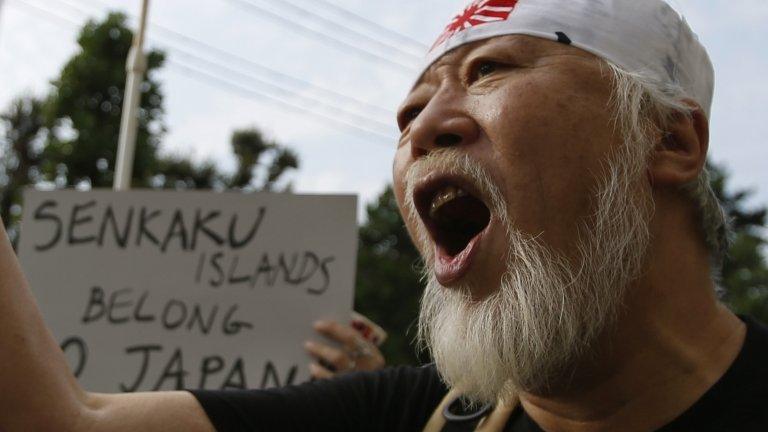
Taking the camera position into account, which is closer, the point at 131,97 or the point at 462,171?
the point at 462,171

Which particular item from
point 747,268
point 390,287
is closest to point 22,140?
point 390,287

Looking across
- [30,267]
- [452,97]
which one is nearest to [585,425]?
[452,97]

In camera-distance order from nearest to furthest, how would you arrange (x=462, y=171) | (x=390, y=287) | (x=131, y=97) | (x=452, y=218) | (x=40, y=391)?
(x=40, y=391) → (x=462, y=171) → (x=452, y=218) → (x=131, y=97) → (x=390, y=287)

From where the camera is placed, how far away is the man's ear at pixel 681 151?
165 cm

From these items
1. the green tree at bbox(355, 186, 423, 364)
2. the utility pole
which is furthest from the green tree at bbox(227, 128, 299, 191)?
the utility pole

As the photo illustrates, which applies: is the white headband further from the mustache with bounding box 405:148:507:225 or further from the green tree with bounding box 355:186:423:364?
the green tree with bounding box 355:186:423:364

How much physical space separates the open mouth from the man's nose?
0.23 feet

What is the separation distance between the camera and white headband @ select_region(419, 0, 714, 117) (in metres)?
1.65

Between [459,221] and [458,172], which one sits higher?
[458,172]

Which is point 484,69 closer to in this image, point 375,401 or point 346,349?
point 375,401

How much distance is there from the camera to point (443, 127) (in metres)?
1.61

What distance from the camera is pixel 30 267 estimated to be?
3.13m

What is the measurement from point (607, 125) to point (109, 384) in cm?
199

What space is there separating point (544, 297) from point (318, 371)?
4.39ft
